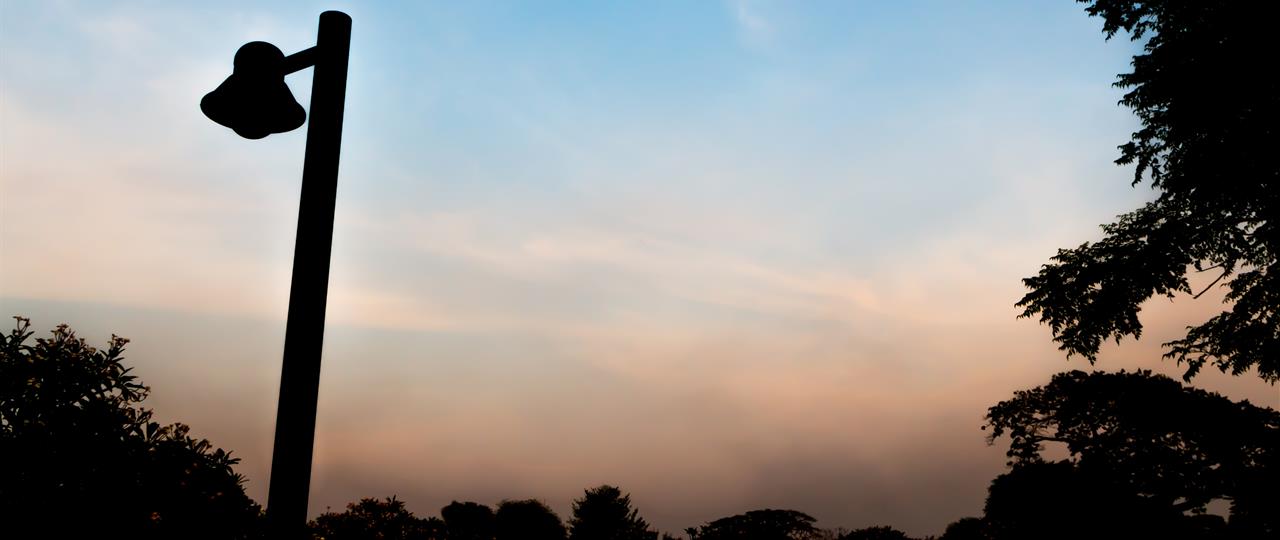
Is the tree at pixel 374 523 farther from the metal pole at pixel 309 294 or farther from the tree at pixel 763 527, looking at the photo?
the tree at pixel 763 527

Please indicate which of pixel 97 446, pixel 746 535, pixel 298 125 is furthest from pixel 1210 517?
pixel 746 535

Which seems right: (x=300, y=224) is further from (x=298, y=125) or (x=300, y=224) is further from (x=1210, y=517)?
(x=1210, y=517)

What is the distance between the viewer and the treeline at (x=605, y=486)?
1485 centimetres

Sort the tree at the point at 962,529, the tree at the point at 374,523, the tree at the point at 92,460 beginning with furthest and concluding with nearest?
the tree at the point at 962,529 → the tree at the point at 374,523 → the tree at the point at 92,460

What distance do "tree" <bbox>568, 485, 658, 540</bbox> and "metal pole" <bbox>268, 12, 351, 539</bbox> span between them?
69415 millimetres

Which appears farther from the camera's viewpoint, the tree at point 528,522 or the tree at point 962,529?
the tree at point 528,522

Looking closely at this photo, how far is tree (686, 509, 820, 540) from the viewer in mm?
82750

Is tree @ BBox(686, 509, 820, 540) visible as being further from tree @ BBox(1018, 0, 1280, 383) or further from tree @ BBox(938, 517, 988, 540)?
tree @ BBox(1018, 0, 1280, 383)

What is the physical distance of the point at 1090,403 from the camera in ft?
122

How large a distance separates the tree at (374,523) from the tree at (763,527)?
58346 mm

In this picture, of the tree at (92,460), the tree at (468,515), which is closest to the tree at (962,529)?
the tree at (468,515)

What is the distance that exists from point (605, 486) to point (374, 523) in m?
49.7

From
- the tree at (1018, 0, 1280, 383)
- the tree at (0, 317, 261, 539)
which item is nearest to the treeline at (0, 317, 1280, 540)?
the tree at (0, 317, 261, 539)

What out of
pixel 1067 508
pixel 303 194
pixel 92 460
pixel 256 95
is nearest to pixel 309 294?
pixel 303 194
